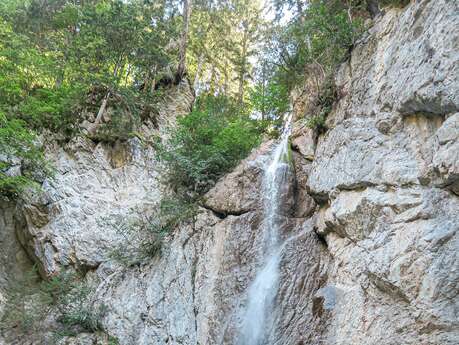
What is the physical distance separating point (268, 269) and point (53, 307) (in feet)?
21.6

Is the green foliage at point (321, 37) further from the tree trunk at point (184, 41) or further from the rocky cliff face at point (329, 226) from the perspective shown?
the tree trunk at point (184, 41)

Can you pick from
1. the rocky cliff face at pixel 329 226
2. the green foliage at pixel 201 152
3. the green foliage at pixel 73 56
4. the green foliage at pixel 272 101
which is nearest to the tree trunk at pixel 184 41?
the green foliage at pixel 73 56

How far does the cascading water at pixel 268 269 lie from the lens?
8883 millimetres

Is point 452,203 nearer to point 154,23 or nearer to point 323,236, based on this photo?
point 323,236

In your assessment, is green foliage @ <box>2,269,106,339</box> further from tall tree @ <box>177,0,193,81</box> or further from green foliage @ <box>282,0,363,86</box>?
tall tree @ <box>177,0,193,81</box>

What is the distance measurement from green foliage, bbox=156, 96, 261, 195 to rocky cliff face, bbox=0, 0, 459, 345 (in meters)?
0.99

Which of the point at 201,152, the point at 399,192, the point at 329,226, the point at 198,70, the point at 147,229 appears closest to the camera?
the point at 399,192

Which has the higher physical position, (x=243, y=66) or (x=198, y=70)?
(x=243, y=66)

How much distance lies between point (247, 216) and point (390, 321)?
5272 millimetres

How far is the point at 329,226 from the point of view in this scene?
8945 millimetres

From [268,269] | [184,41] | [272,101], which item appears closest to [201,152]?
[272,101]

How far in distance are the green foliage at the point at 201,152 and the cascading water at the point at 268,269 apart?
184 cm

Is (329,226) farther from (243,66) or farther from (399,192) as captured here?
(243,66)

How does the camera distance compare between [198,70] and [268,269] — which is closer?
[268,269]
